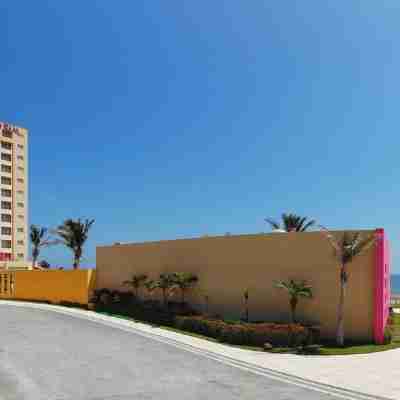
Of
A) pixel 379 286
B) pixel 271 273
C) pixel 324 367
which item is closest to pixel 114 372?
pixel 324 367

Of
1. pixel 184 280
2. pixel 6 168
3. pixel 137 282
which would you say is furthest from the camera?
pixel 6 168

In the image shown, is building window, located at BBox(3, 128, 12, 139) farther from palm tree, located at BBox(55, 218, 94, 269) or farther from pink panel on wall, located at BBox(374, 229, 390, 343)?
pink panel on wall, located at BBox(374, 229, 390, 343)

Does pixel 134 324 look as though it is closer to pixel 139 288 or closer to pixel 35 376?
pixel 139 288

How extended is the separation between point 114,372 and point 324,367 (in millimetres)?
8531

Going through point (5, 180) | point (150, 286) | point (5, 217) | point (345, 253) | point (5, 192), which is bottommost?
point (150, 286)

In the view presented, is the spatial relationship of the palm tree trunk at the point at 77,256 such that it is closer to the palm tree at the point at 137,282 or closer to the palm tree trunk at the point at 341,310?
the palm tree at the point at 137,282

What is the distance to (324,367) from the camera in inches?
777

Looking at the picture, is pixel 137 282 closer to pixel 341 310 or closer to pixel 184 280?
pixel 184 280

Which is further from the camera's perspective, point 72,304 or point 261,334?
point 72,304

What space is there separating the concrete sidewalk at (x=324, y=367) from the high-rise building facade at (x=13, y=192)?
2808 inches

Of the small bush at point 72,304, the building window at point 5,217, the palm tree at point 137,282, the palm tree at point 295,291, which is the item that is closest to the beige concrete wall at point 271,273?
the palm tree at point 295,291

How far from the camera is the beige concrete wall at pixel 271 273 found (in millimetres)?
25531

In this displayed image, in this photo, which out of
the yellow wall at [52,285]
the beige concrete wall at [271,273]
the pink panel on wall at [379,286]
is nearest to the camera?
the pink panel on wall at [379,286]

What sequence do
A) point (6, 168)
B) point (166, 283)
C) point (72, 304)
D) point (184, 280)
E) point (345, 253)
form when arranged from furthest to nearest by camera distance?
point (6, 168)
point (72, 304)
point (166, 283)
point (184, 280)
point (345, 253)
